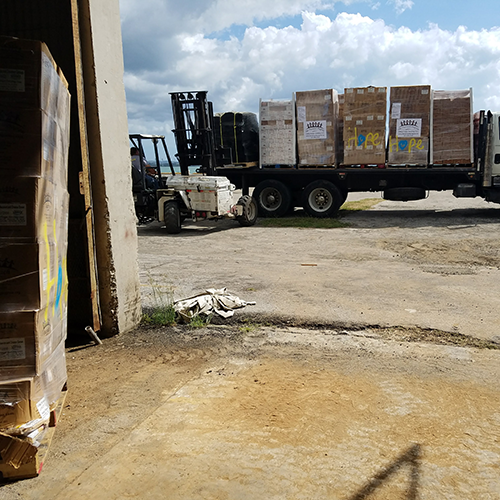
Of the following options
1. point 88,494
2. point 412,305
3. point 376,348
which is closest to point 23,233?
point 88,494

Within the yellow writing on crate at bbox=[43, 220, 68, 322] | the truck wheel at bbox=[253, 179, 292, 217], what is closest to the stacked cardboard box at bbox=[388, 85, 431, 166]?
the truck wheel at bbox=[253, 179, 292, 217]

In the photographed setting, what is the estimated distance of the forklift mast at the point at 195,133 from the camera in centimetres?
1305

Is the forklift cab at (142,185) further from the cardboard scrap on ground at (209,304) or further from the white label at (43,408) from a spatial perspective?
the white label at (43,408)

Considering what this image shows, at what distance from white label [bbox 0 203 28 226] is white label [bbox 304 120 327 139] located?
477 inches

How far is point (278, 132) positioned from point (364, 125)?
97.8 inches

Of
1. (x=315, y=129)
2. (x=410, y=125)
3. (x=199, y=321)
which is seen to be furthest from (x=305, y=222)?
(x=199, y=321)

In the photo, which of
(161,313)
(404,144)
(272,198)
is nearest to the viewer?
(161,313)

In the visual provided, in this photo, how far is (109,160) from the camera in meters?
4.88

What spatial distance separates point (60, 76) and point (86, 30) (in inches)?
54.8

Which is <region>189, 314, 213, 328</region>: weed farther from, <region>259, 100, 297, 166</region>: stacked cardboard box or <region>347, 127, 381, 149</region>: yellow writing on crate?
<region>259, 100, 297, 166</region>: stacked cardboard box

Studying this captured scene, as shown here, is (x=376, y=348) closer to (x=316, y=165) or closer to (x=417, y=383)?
(x=417, y=383)

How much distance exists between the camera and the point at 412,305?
19.3 feet

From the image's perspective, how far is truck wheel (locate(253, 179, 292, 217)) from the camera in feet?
48.6

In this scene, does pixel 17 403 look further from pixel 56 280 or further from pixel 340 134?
pixel 340 134
